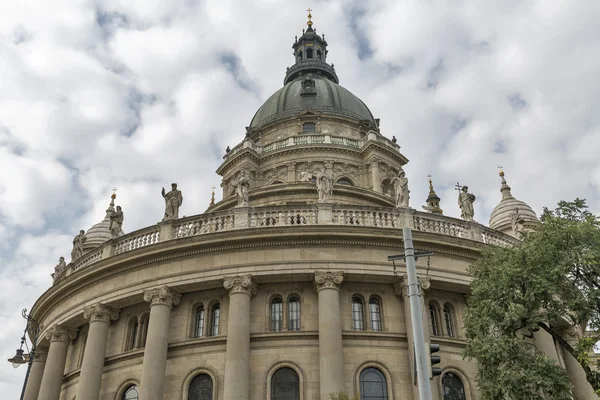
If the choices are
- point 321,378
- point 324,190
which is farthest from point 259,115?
point 321,378

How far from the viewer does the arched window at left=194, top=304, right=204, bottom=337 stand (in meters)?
26.0

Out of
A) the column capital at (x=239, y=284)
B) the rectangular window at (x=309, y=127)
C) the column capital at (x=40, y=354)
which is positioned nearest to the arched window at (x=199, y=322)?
the column capital at (x=239, y=284)

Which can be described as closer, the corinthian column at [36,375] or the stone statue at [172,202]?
the stone statue at [172,202]

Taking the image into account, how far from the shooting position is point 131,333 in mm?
27828

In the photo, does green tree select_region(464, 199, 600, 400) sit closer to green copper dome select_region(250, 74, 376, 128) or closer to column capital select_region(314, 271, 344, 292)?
column capital select_region(314, 271, 344, 292)

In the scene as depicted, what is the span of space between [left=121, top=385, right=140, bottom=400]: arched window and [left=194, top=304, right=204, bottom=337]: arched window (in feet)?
12.4

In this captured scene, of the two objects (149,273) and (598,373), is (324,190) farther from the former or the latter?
(598,373)

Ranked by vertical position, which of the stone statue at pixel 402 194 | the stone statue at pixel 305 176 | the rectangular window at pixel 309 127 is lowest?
the stone statue at pixel 402 194

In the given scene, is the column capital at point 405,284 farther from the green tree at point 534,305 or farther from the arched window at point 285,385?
the arched window at point 285,385

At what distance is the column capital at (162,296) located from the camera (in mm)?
25828

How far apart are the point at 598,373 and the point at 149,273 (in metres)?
19.5

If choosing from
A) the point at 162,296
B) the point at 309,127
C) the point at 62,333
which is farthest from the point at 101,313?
the point at 309,127

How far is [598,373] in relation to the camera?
19.1 metres

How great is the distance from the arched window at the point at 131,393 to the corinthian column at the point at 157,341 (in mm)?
A: 2429
